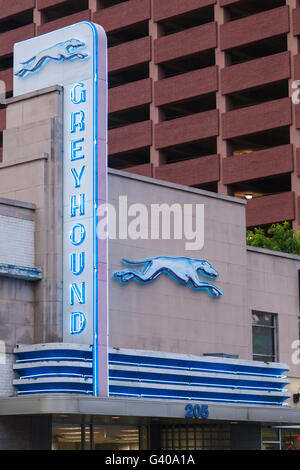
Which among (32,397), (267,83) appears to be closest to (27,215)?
(32,397)

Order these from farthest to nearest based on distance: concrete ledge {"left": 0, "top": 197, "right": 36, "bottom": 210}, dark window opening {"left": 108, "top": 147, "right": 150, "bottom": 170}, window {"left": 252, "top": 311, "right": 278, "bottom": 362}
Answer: dark window opening {"left": 108, "top": 147, "right": 150, "bottom": 170}
window {"left": 252, "top": 311, "right": 278, "bottom": 362}
concrete ledge {"left": 0, "top": 197, "right": 36, "bottom": 210}

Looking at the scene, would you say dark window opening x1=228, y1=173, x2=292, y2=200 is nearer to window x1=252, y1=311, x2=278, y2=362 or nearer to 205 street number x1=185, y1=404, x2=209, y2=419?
window x1=252, y1=311, x2=278, y2=362

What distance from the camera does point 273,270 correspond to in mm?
42406

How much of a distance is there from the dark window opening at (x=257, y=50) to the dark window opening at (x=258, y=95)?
2644 millimetres

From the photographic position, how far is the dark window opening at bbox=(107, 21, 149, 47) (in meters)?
83.1

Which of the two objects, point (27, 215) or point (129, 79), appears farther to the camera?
point (129, 79)

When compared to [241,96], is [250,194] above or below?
below

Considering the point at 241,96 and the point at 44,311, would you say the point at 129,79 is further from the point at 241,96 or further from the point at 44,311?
the point at 44,311

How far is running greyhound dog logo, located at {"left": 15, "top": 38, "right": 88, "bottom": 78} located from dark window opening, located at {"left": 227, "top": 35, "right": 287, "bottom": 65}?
4067 centimetres

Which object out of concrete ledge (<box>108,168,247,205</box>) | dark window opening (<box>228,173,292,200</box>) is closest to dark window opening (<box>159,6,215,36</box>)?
dark window opening (<box>228,173,292,200</box>)

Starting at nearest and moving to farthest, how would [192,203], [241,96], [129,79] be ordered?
[192,203], [241,96], [129,79]

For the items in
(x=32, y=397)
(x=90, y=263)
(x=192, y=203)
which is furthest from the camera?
(x=192, y=203)

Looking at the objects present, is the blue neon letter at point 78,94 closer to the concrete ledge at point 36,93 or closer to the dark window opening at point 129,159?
the concrete ledge at point 36,93
